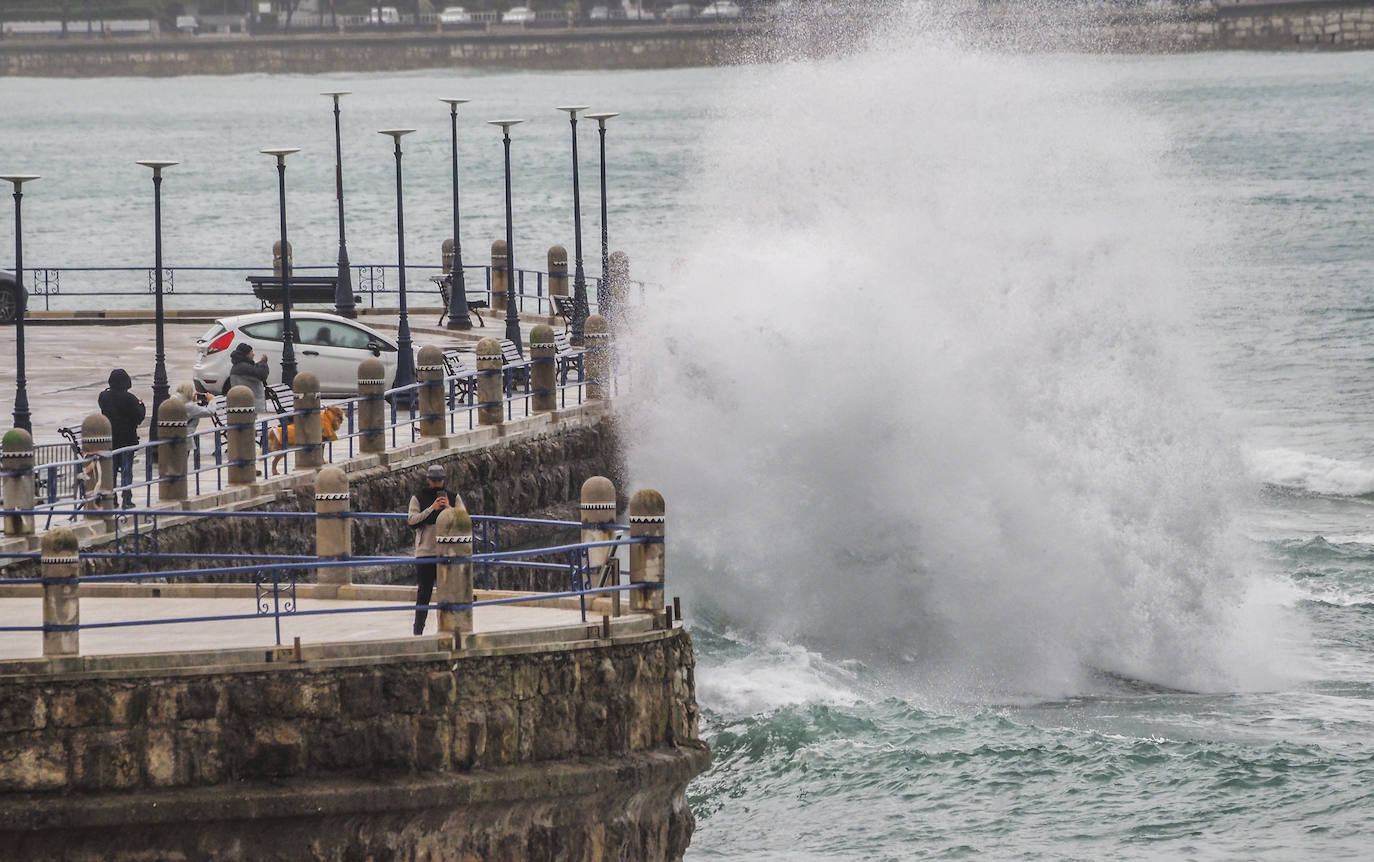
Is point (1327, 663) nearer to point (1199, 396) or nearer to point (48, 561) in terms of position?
point (1199, 396)

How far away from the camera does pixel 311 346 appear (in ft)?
105

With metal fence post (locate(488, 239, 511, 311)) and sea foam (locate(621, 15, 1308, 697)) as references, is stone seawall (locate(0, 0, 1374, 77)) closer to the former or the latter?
metal fence post (locate(488, 239, 511, 311))

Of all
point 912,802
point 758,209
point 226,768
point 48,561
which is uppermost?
point 758,209

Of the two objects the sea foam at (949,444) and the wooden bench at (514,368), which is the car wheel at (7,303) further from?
the sea foam at (949,444)

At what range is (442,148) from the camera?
140 metres

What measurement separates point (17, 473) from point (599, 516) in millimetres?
5521

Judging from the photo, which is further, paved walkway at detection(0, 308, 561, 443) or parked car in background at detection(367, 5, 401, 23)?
parked car in background at detection(367, 5, 401, 23)

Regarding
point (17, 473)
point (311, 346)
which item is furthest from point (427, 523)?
point (311, 346)

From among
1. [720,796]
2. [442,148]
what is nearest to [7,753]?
[720,796]

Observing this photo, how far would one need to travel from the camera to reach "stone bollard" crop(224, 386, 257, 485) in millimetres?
23578

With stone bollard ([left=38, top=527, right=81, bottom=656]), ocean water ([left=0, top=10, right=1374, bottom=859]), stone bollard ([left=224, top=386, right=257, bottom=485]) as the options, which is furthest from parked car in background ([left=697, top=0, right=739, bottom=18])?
stone bollard ([left=38, top=527, right=81, bottom=656])

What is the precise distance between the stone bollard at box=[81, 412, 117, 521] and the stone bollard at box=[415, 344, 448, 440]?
15.5 ft

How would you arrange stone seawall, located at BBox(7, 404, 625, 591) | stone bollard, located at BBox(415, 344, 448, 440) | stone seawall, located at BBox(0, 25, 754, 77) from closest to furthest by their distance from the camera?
stone seawall, located at BBox(7, 404, 625, 591) → stone bollard, located at BBox(415, 344, 448, 440) → stone seawall, located at BBox(0, 25, 754, 77)

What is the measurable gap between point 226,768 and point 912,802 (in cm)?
841
